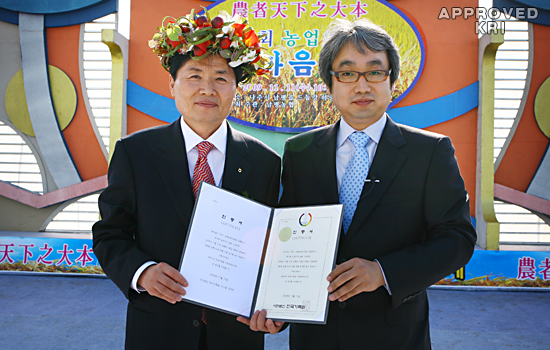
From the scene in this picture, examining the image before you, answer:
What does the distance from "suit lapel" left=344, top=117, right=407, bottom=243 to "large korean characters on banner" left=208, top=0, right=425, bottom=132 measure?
355 centimetres

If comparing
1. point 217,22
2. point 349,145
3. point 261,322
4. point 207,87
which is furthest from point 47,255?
point 349,145

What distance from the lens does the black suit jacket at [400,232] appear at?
1.45 metres

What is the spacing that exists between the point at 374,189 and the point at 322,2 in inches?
173

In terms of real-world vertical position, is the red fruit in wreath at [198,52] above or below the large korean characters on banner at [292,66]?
below

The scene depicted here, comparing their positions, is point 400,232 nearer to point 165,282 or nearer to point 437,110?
point 165,282

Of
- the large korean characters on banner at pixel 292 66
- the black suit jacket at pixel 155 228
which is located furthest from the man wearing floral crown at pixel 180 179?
the large korean characters on banner at pixel 292 66

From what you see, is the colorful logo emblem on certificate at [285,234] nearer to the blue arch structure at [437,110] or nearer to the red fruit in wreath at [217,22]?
the red fruit in wreath at [217,22]

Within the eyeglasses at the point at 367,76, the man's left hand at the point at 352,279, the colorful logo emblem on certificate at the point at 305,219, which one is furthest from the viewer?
the eyeglasses at the point at 367,76

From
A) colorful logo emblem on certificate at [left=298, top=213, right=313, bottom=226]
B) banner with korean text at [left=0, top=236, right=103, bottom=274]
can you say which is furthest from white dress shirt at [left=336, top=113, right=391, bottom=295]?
banner with korean text at [left=0, top=236, right=103, bottom=274]

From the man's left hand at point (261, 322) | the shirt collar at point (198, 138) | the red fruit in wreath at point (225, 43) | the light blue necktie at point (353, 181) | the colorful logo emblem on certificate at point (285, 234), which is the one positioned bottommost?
the man's left hand at point (261, 322)

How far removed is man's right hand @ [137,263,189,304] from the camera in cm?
132

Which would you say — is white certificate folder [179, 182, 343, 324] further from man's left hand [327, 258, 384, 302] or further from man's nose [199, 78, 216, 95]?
man's nose [199, 78, 216, 95]

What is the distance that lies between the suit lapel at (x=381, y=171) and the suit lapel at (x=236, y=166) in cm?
50

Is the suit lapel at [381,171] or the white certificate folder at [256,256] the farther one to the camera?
the suit lapel at [381,171]
